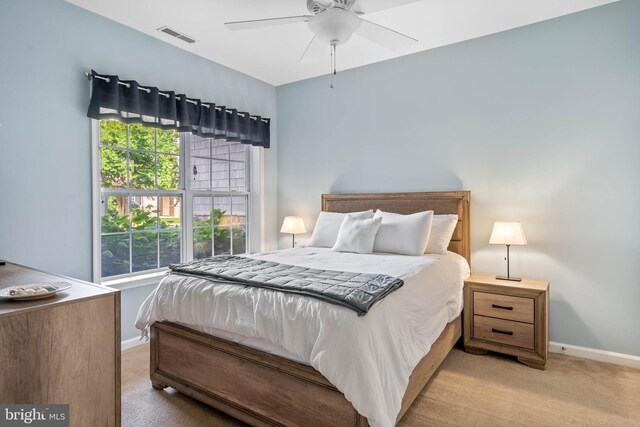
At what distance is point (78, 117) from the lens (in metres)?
2.75

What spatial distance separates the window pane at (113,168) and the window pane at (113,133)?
0.07 meters

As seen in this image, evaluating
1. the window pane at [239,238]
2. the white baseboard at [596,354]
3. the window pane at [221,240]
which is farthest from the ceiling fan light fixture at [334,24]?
the white baseboard at [596,354]

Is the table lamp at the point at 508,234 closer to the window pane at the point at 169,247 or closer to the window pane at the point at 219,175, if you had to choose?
the window pane at the point at 219,175

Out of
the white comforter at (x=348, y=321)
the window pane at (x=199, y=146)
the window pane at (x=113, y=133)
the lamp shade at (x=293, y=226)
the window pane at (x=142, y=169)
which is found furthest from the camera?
the lamp shade at (x=293, y=226)

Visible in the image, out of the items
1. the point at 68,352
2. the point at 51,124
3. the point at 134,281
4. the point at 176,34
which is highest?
the point at 176,34

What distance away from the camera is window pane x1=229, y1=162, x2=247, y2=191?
4223 millimetres

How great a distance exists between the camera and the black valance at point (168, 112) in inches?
110

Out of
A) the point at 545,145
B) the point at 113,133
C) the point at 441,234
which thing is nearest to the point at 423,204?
the point at 441,234

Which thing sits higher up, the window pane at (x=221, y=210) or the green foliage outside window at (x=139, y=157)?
the green foliage outside window at (x=139, y=157)

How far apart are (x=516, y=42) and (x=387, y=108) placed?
4.22 feet

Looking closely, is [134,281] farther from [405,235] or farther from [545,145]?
[545,145]

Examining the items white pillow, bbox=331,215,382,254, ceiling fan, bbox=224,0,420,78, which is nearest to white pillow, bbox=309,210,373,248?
white pillow, bbox=331,215,382,254

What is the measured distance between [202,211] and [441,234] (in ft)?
8.18

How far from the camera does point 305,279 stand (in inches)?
80.3
